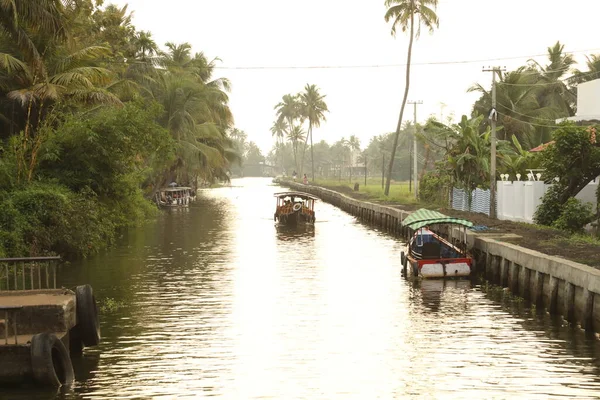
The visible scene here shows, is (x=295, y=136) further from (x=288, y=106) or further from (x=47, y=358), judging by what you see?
(x=47, y=358)

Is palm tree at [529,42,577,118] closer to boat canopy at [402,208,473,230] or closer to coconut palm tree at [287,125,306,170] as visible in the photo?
boat canopy at [402,208,473,230]

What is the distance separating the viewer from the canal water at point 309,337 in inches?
568

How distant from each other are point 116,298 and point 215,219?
114 ft

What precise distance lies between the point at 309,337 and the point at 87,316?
498 cm

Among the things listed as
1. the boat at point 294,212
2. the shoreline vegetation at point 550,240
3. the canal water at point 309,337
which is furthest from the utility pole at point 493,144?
the boat at point 294,212

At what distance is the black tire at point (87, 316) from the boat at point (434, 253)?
13705 millimetres

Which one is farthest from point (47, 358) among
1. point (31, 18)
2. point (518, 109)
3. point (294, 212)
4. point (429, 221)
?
point (518, 109)

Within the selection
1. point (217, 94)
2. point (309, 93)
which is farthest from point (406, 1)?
point (309, 93)

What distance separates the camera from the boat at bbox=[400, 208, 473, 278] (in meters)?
27.6

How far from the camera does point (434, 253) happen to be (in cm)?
2883

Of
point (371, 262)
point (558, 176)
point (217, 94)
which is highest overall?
point (217, 94)

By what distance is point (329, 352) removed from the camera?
17016mm

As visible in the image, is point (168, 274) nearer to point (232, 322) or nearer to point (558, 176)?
point (232, 322)

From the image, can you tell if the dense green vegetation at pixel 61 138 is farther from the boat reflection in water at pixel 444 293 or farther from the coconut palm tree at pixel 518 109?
the coconut palm tree at pixel 518 109
